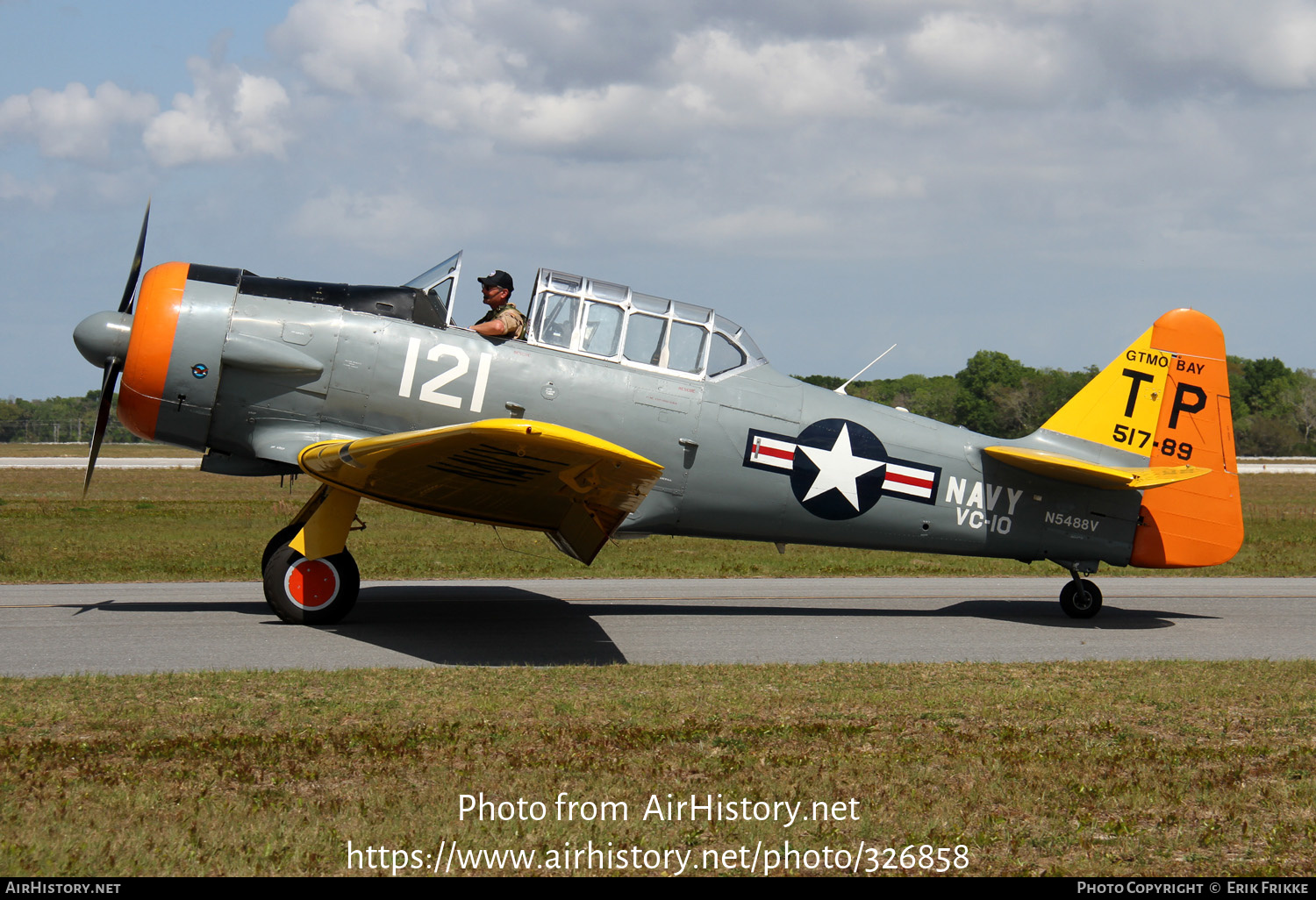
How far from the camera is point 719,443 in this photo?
369 inches

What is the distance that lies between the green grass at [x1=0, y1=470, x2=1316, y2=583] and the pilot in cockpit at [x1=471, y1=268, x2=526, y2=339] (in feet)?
9.15

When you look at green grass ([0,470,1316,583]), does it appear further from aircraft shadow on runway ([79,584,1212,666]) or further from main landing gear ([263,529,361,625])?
main landing gear ([263,529,361,625])

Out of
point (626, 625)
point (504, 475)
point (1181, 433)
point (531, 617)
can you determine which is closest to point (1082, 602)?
point (1181, 433)

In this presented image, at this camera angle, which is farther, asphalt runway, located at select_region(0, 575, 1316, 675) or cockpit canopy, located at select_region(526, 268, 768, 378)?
cockpit canopy, located at select_region(526, 268, 768, 378)

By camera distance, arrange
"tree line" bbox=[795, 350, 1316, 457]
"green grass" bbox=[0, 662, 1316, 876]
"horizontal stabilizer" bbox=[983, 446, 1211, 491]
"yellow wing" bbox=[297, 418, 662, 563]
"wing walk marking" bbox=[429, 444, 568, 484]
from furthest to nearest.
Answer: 1. "tree line" bbox=[795, 350, 1316, 457]
2. "horizontal stabilizer" bbox=[983, 446, 1211, 491]
3. "wing walk marking" bbox=[429, 444, 568, 484]
4. "yellow wing" bbox=[297, 418, 662, 563]
5. "green grass" bbox=[0, 662, 1316, 876]

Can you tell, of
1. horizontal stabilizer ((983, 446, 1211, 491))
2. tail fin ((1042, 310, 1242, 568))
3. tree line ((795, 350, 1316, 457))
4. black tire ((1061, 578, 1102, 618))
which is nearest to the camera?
horizontal stabilizer ((983, 446, 1211, 491))

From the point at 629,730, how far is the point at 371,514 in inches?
775

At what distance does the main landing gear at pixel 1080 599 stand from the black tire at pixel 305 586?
727 cm

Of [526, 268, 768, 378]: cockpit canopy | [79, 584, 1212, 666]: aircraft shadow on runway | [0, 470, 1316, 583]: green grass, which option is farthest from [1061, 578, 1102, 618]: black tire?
[526, 268, 768, 378]: cockpit canopy

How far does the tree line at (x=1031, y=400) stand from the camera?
82.6 m

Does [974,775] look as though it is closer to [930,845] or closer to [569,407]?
[930,845]

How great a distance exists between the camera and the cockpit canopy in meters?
9.14

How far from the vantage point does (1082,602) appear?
10.6 m

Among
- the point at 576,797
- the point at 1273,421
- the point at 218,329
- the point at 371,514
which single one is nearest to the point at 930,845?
the point at 576,797
